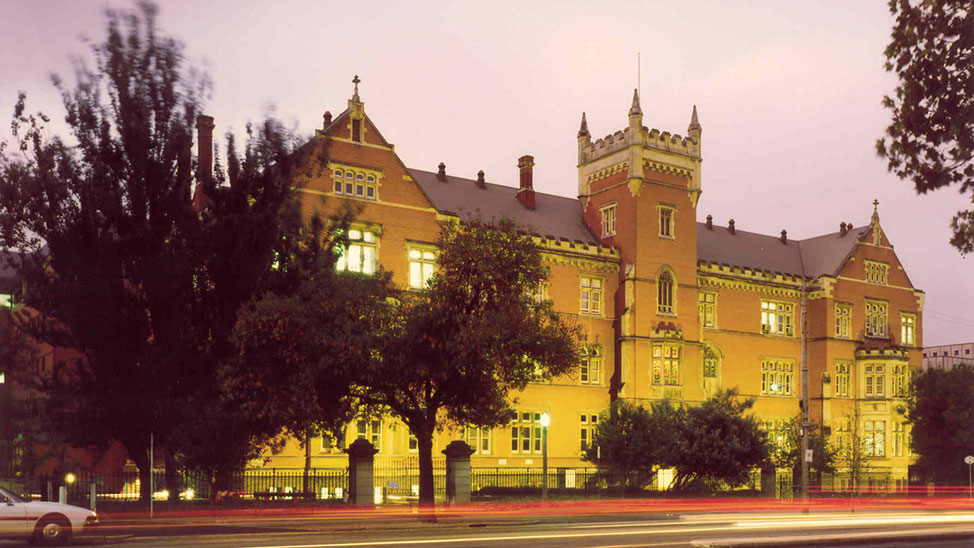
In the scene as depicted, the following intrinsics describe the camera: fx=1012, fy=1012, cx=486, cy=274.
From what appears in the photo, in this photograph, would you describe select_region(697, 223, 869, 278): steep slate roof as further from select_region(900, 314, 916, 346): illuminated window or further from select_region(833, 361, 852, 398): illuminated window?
select_region(900, 314, 916, 346): illuminated window

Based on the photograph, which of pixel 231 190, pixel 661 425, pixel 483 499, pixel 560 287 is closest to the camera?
pixel 231 190

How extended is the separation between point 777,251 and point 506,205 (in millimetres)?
23010

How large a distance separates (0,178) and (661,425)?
90.8 feet

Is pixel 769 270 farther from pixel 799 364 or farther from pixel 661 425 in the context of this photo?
pixel 661 425

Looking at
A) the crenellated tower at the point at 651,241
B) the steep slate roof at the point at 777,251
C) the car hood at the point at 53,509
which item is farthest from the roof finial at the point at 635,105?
the car hood at the point at 53,509

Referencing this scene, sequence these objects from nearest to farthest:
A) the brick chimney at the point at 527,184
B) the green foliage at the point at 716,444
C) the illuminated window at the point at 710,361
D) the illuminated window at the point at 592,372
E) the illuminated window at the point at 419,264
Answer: the green foliage at the point at 716,444 → the illuminated window at the point at 419,264 → the illuminated window at the point at 592,372 → the brick chimney at the point at 527,184 → the illuminated window at the point at 710,361

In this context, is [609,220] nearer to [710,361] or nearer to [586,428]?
[710,361]

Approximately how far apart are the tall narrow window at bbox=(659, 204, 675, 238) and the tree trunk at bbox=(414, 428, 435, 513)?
97.5 ft

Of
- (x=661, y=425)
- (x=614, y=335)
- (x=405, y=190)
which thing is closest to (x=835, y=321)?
(x=614, y=335)

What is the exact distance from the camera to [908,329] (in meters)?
70.9

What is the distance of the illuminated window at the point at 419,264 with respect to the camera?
1927 inches

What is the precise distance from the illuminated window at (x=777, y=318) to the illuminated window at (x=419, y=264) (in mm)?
24381

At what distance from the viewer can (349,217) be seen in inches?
1358

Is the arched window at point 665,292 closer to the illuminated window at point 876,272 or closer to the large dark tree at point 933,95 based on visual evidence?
the illuminated window at point 876,272
